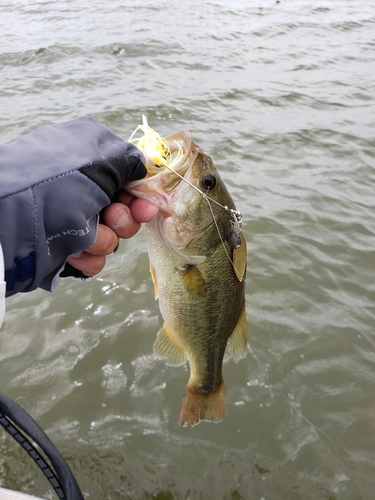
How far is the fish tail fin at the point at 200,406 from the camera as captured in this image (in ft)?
7.64

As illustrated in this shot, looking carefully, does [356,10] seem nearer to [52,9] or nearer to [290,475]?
[52,9]

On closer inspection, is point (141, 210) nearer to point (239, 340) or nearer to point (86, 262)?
point (86, 262)

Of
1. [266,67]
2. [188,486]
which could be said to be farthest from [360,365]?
[266,67]

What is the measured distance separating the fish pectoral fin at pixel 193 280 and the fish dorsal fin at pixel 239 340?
36cm

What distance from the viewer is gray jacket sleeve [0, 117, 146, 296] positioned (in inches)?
48.5

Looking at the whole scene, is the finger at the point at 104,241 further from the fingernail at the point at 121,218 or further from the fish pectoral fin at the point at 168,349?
the fish pectoral fin at the point at 168,349

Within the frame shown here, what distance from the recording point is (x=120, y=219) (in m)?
1.59

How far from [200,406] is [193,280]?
2.93ft

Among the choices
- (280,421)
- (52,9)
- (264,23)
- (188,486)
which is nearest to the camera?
(188,486)

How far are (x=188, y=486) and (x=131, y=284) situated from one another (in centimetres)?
184

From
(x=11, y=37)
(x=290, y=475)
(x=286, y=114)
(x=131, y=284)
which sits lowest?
(x=290, y=475)

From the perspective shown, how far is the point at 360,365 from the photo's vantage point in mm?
3191

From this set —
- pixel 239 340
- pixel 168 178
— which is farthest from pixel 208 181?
pixel 239 340

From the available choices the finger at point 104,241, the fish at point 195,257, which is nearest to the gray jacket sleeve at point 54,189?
the finger at point 104,241
